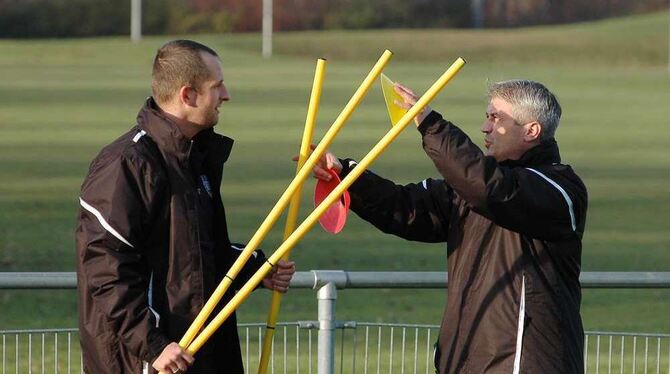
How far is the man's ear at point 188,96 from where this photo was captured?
5077mm

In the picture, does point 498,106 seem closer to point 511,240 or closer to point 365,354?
point 511,240

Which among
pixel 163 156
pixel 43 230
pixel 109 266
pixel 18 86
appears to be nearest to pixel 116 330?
pixel 109 266

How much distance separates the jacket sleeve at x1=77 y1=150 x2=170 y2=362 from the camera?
492cm

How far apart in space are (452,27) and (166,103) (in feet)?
273

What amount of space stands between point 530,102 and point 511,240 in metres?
0.47

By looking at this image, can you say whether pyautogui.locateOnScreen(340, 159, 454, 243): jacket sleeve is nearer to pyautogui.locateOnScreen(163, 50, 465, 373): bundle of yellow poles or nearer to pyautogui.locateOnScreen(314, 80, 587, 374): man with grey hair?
pyautogui.locateOnScreen(314, 80, 587, 374): man with grey hair

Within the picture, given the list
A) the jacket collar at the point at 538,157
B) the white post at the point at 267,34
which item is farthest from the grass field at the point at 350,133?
the jacket collar at the point at 538,157

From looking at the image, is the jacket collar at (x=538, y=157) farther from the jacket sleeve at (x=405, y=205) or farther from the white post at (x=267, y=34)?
the white post at (x=267, y=34)

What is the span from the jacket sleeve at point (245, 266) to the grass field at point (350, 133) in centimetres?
574

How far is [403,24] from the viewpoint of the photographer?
86.8 m

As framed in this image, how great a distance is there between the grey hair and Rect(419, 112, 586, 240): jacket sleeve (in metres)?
0.22

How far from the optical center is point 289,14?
285 feet

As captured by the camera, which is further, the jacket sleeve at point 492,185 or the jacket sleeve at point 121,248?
the jacket sleeve at point 492,185

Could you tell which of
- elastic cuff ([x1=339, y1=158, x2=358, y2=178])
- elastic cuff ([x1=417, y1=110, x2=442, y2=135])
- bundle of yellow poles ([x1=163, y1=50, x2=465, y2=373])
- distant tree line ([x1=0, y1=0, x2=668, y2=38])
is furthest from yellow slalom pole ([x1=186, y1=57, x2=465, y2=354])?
distant tree line ([x1=0, y1=0, x2=668, y2=38])
